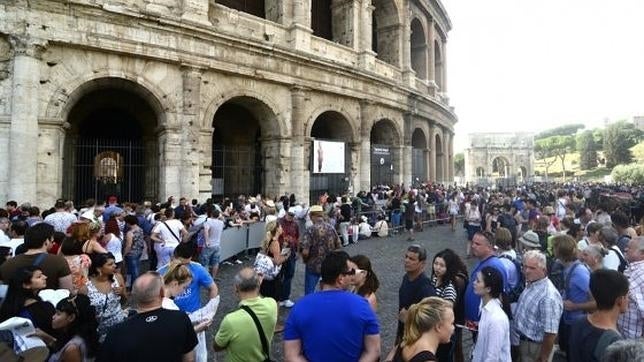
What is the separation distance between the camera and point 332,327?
8.09ft

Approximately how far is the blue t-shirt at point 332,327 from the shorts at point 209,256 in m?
5.30

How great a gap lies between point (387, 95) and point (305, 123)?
16.3ft

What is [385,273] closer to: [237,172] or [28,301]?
[28,301]

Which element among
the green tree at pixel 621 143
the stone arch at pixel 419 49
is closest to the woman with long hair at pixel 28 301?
the stone arch at pixel 419 49

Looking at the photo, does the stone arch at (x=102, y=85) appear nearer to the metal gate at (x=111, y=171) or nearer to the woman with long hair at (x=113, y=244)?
the metal gate at (x=111, y=171)

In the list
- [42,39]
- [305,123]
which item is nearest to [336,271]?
[42,39]

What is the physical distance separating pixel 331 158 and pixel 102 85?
26.5 feet

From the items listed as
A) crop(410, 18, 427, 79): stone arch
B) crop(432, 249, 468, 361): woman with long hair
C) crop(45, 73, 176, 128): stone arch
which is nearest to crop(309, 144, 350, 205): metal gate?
crop(45, 73, 176, 128): stone arch

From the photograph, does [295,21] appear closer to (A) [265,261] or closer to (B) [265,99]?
(B) [265,99]

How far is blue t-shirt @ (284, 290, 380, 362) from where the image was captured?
8.05ft

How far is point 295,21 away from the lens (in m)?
14.6

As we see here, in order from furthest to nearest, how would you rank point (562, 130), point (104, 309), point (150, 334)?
point (562, 130)
point (104, 309)
point (150, 334)

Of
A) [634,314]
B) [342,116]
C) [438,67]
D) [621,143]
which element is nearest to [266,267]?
[634,314]

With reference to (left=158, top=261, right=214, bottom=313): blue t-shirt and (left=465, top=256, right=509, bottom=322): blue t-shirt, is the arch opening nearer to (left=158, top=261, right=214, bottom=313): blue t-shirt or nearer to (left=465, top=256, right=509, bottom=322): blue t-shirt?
(left=465, top=256, right=509, bottom=322): blue t-shirt
